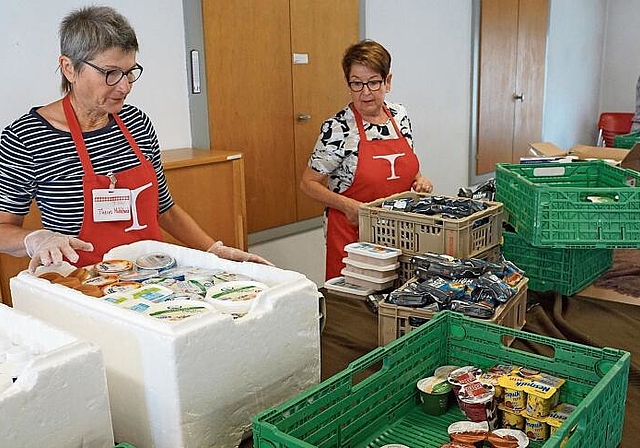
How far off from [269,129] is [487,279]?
2217 mm

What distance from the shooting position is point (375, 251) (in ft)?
5.88

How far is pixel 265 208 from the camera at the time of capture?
362 centimetres

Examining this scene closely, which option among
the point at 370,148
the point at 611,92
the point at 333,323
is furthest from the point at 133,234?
the point at 611,92

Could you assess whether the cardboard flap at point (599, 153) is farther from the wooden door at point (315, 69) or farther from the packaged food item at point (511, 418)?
the packaged food item at point (511, 418)

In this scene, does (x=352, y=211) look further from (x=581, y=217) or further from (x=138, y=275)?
(x=138, y=275)

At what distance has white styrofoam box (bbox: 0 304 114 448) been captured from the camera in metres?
0.82

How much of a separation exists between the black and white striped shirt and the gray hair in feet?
0.66

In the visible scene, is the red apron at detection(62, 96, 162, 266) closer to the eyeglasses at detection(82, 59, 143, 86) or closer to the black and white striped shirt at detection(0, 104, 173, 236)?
the black and white striped shirt at detection(0, 104, 173, 236)

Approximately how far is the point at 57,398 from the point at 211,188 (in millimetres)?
2111

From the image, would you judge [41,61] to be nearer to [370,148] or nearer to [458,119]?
[370,148]

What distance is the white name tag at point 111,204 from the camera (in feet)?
5.73

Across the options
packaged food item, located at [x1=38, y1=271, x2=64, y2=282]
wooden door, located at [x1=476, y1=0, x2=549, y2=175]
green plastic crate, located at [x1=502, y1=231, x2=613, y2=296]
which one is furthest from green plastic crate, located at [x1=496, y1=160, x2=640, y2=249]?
wooden door, located at [x1=476, y1=0, x2=549, y2=175]

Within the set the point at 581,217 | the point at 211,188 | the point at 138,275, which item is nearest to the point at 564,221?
the point at 581,217

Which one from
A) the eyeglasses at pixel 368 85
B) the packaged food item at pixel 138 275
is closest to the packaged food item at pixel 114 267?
the packaged food item at pixel 138 275
